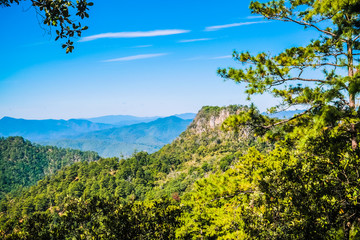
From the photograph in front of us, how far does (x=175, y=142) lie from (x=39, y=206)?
9877 centimetres

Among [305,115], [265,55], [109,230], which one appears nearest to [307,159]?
[305,115]

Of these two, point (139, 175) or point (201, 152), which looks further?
point (201, 152)

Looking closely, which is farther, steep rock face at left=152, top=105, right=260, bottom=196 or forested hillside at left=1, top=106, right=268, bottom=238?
steep rock face at left=152, top=105, right=260, bottom=196

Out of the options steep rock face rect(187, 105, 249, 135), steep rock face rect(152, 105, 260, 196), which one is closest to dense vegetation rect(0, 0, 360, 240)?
steep rock face rect(152, 105, 260, 196)

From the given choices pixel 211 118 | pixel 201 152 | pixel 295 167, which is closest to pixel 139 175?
pixel 201 152

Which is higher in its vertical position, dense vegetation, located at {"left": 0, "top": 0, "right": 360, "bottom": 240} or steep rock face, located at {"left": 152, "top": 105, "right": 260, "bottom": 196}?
dense vegetation, located at {"left": 0, "top": 0, "right": 360, "bottom": 240}

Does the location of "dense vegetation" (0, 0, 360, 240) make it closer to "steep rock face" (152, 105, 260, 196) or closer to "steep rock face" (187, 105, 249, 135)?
"steep rock face" (152, 105, 260, 196)

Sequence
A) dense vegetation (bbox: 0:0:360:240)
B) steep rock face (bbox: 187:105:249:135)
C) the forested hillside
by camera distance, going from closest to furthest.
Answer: dense vegetation (bbox: 0:0:360:240) < the forested hillside < steep rock face (bbox: 187:105:249:135)

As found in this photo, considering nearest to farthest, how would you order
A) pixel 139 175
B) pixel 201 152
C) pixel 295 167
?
1. pixel 295 167
2. pixel 139 175
3. pixel 201 152

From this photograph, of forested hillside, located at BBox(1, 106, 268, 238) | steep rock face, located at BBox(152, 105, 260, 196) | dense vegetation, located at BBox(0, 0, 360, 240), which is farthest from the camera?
steep rock face, located at BBox(152, 105, 260, 196)

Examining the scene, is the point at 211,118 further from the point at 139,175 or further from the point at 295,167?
the point at 295,167

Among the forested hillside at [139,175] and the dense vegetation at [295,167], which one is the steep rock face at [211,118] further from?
the dense vegetation at [295,167]

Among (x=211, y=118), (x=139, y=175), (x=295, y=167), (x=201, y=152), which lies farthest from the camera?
(x=211, y=118)

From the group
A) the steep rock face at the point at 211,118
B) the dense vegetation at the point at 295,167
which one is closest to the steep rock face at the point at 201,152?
the steep rock face at the point at 211,118
